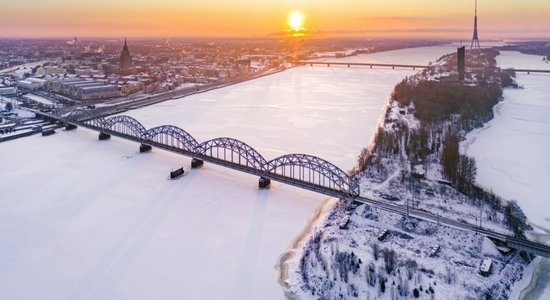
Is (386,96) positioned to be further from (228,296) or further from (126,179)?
(228,296)

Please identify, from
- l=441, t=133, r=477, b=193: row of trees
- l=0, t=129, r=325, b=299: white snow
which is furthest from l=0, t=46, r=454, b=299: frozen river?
l=441, t=133, r=477, b=193: row of trees

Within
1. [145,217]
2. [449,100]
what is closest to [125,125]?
[145,217]

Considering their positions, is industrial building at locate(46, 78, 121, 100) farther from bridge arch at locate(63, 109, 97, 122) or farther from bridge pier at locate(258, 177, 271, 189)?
bridge pier at locate(258, 177, 271, 189)

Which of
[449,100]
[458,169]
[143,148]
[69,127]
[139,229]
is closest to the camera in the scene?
[139,229]

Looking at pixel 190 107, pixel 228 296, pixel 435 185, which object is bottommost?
pixel 228 296

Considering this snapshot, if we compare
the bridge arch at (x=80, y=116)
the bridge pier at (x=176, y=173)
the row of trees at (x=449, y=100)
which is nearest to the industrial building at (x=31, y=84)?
the bridge arch at (x=80, y=116)

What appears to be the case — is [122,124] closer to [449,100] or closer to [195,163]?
[195,163]

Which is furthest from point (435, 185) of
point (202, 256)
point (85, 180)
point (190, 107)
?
point (190, 107)
